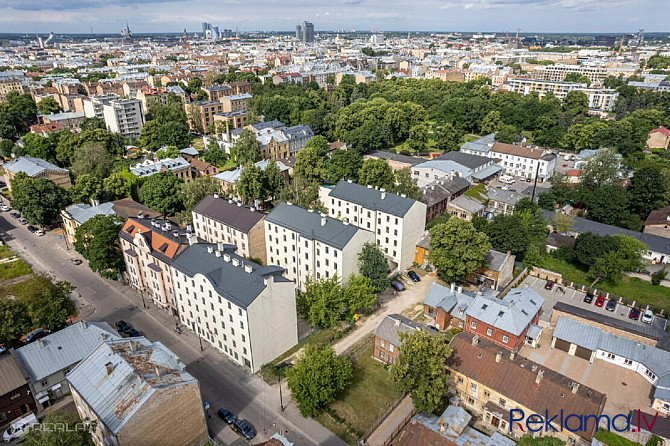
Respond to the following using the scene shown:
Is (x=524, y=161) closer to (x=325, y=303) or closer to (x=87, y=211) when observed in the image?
(x=325, y=303)

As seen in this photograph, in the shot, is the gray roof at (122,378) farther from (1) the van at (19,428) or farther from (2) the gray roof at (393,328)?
(2) the gray roof at (393,328)

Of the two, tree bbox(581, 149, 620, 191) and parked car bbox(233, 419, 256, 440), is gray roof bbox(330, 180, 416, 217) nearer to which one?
parked car bbox(233, 419, 256, 440)

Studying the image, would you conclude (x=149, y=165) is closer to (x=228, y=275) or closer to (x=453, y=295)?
(x=228, y=275)

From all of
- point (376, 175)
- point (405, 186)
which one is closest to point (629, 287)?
point (405, 186)

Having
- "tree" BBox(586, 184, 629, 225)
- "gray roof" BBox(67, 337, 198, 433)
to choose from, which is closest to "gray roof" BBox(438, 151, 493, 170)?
"tree" BBox(586, 184, 629, 225)

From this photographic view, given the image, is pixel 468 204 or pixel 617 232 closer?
pixel 617 232

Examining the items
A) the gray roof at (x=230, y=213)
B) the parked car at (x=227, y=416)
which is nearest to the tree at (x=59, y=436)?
the parked car at (x=227, y=416)

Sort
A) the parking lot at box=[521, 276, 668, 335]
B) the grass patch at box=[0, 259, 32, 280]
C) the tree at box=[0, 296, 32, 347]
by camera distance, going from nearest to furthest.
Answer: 1. the tree at box=[0, 296, 32, 347]
2. the parking lot at box=[521, 276, 668, 335]
3. the grass patch at box=[0, 259, 32, 280]
